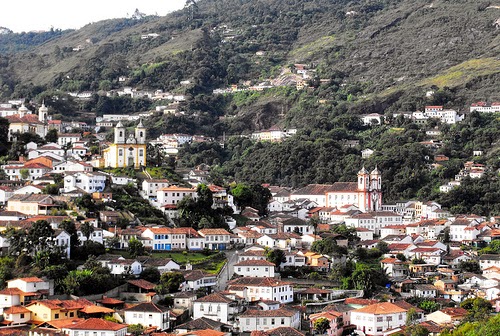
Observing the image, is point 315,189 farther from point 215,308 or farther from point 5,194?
point 215,308

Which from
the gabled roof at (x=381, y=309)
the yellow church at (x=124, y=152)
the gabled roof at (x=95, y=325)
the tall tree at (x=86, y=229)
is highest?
the yellow church at (x=124, y=152)

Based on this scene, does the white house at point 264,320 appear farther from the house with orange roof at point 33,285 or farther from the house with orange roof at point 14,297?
the house with orange roof at point 14,297

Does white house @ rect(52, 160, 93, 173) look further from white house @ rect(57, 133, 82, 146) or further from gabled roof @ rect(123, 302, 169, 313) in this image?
gabled roof @ rect(123, 302, 169, 313)

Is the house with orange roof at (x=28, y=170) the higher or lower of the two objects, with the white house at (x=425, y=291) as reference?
higher

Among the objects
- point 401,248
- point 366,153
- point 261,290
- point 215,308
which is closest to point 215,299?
point 215,308

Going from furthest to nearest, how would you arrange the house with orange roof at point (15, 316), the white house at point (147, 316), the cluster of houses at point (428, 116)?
1. the cluster of houses at point (428, 116)
2. the white house at point (147, 316)
3. the house with orange roof at point (15, 316)

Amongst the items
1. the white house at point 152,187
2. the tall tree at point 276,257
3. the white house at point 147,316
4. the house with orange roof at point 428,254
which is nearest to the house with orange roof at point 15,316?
the white house at point 147,316

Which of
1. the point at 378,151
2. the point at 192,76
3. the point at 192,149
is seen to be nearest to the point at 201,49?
the point at 192,76

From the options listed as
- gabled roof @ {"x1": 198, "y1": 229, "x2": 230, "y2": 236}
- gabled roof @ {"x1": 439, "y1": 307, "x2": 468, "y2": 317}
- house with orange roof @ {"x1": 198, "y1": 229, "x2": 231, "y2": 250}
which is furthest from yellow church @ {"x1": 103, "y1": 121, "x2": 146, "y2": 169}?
gabled roof @ {"x1": 439, "y1": 307, "x2": 468, "y2": 317}
